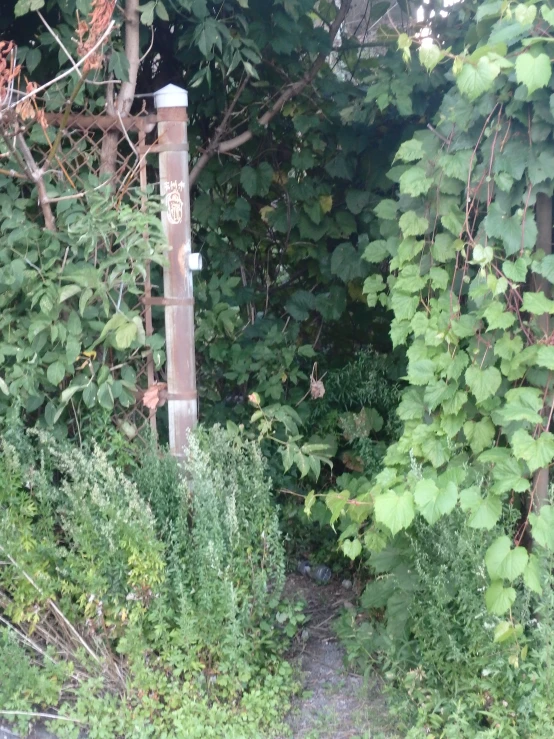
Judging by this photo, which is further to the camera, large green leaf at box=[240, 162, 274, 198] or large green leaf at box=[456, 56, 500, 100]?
large green leaf at box=[240, 162, 274, 198]

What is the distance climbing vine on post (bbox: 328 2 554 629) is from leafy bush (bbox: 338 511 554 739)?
11 cm

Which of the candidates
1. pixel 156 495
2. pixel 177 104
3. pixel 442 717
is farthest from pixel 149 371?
pixel 442 717

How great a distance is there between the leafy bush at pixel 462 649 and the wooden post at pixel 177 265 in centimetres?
100

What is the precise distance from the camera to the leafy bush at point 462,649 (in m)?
2.27

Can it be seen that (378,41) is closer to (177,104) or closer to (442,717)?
(177,104)

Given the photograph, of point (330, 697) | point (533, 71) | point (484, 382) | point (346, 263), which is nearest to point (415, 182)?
point (533, 71)

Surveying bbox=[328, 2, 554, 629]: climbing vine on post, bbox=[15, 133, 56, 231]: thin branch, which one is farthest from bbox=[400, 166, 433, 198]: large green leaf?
bbox=[15, 133, 56, 231]: thin branch

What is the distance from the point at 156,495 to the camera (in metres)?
2.84

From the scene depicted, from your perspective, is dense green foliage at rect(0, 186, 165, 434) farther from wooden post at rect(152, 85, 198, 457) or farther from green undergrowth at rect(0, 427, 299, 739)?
green undergrowth at rect(0, 427, 299, 739)

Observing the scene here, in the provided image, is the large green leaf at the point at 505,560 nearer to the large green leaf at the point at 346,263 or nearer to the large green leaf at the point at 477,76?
the large green leaf at the point at 477,76

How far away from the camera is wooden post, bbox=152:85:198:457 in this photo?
301 cm

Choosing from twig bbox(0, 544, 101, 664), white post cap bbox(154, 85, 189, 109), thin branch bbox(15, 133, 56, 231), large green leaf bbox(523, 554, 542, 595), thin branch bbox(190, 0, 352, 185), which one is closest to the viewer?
large green leaf bbox(523, 554, 542, 595)

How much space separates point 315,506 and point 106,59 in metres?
2.17

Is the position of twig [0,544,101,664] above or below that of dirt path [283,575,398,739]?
above
